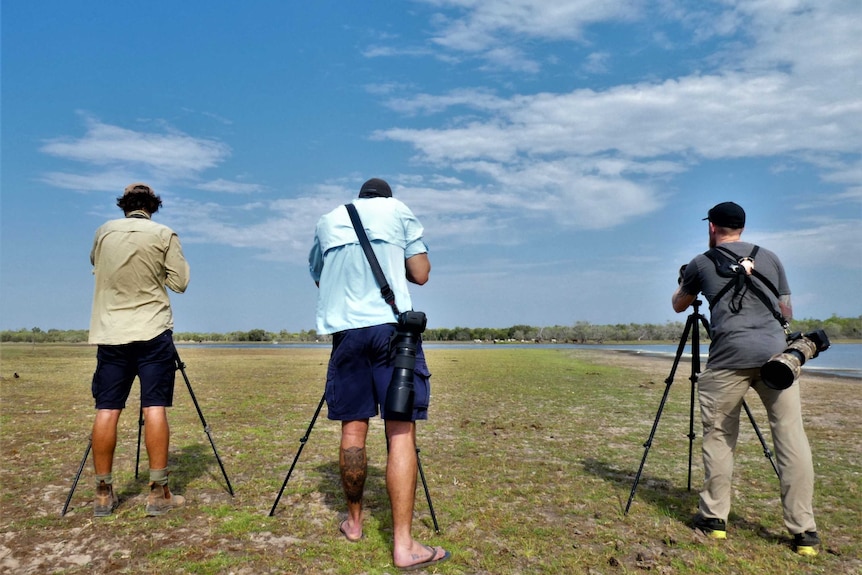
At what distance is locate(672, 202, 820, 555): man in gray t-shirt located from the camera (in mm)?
4484

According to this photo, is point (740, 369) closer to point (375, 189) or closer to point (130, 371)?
point (375, 189)

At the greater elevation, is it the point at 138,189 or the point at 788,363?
the point at 138,189

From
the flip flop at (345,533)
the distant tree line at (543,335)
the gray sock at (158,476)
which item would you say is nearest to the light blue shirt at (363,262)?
the flip flop at (345,533)

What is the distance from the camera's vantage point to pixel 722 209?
4.98 metres

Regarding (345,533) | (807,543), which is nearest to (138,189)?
(345,533)

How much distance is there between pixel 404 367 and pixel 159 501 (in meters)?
2.86

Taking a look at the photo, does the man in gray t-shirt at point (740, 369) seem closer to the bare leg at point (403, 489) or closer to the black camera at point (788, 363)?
the black camera at point (788, 363)

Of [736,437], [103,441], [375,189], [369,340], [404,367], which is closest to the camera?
[404,367]

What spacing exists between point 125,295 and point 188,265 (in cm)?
61

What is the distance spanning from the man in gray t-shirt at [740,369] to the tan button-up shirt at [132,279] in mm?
4790

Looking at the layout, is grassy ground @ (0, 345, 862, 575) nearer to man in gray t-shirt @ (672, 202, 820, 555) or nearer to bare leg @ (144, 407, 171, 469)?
man in gray t-shirt @ (672, 202, 820, 555)

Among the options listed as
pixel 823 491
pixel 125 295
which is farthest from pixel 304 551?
pixel 823 491

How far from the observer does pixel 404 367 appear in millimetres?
4012

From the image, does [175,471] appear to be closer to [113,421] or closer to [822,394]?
[113,421]
